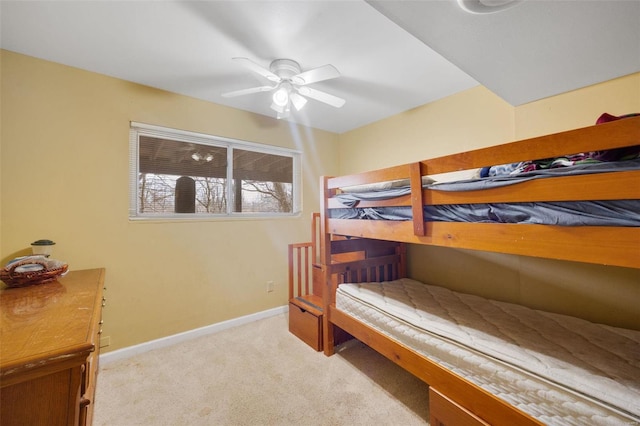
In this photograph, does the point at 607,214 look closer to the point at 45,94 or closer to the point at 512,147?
the point at 512,147

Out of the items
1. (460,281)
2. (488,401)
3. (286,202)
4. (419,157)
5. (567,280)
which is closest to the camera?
(488,401)

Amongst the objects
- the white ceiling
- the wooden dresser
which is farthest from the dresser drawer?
the white ceiling

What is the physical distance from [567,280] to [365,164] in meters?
2.14

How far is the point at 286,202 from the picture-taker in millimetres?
3064

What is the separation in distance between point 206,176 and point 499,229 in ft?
8.05

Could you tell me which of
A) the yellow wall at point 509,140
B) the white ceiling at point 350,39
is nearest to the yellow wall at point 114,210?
the white ceiling at point 350,39

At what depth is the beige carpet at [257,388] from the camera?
141cm

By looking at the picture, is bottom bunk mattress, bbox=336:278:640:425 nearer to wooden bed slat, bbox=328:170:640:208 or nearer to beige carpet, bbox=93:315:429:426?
beige carpet, bbox=93:315:429:426

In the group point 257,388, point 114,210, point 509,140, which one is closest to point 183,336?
point 257,388

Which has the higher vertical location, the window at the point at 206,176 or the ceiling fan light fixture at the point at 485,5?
the ceiling fan light fixture at the point at 485,5

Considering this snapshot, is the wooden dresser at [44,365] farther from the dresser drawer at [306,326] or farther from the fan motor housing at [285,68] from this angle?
the fan motor housing at [285,68]

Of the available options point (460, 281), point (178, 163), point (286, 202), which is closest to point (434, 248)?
Result: point (460, 281)

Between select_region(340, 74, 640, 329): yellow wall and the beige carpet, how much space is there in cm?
100

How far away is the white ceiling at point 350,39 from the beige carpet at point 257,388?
2.04m
